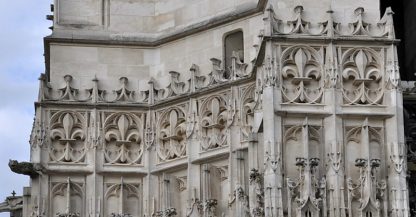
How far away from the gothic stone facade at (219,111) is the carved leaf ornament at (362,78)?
0.02 meters

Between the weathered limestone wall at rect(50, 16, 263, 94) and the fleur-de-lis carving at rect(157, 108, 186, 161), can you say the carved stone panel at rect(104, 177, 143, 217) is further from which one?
the weathered limestone wall at rect(50, 16, 263, 94)

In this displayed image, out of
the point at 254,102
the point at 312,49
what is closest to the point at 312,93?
the point at 312,49

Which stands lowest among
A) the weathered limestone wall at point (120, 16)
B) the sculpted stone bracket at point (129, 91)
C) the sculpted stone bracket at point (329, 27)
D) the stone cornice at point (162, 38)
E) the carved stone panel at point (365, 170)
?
the carved stone panel at point (365, 170)

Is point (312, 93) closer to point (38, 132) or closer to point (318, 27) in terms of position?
point (318, 27)

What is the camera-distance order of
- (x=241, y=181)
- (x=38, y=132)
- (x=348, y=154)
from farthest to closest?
(x=38, y=132)
(x=241, y=181)
(x=348, y=154)

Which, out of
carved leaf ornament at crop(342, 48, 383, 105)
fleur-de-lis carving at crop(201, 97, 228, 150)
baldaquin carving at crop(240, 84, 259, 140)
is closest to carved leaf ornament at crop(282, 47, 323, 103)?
carved leaf ornament at crop(342, 48, 383, 105)

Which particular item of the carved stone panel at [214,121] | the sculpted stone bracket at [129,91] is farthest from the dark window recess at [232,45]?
the carved stone panel at [214,121]

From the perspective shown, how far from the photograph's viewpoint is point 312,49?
2459 centimetres

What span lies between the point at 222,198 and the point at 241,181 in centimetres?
85

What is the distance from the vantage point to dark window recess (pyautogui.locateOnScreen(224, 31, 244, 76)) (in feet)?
92.1

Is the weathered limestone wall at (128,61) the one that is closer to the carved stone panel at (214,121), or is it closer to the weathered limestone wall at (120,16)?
the weathered limestone wall at (120,16)

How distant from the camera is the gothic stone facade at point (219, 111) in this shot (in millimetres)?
23828

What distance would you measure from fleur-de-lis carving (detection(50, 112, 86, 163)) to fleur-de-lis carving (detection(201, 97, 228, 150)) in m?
2.25

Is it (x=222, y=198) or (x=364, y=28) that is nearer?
(x=364, y=28)
